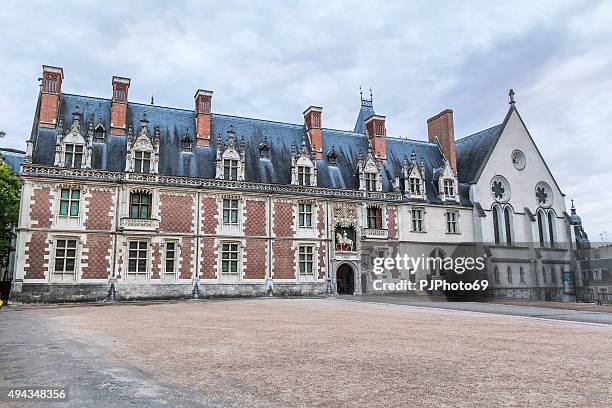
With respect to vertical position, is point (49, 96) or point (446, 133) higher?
point (446, 133)

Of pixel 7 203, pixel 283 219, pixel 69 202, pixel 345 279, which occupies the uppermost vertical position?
pixel 7 203

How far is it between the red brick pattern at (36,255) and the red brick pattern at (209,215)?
30.3ft

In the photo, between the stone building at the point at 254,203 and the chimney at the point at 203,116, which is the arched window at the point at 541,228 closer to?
the stone building at the point at 254,203

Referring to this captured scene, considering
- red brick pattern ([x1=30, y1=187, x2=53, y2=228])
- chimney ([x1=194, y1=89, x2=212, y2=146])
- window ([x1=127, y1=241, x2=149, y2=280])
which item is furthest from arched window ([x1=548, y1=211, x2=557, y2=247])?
red brick pattern ([x1=30, y1=187, x2=53, y2=228])

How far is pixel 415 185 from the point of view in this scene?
126 ft

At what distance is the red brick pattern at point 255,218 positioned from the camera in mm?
32531

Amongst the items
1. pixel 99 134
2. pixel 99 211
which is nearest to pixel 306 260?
pixel 99 211

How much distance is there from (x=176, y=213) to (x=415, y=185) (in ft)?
61.8

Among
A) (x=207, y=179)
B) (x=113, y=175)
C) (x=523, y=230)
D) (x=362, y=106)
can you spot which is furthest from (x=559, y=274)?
(x=113, y=175)

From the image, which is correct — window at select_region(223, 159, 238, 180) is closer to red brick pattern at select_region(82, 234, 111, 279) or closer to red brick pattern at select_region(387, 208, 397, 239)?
red brick pattern at select_region(82, 234, 111, 279)

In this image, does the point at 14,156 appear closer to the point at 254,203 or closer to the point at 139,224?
the point at 139,224

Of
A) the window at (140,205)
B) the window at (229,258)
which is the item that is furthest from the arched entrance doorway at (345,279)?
the window at (140,205)

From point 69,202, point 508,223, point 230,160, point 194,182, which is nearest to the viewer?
point 69,202

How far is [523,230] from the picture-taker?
40844 mm
